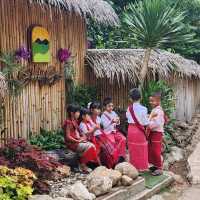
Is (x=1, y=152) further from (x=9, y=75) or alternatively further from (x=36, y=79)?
(x=36, y=79)

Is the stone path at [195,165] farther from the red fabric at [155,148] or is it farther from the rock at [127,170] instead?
the rock at [127,170]

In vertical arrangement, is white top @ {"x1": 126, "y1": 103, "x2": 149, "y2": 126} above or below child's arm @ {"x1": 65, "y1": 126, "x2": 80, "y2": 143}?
above

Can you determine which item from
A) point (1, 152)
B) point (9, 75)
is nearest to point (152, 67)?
point (9, 75)

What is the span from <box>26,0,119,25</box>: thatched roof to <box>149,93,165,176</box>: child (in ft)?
7.57

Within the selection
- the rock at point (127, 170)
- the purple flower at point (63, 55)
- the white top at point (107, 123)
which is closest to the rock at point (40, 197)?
the rock at point (127, 170)

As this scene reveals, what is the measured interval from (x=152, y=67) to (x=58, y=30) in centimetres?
289

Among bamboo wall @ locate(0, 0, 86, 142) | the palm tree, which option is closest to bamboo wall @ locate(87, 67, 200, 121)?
bamboo wall @ locate(0, 0, 86, 142)

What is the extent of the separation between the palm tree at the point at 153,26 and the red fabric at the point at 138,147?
102 inches

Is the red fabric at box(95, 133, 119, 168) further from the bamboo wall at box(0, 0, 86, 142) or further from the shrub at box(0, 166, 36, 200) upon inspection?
the shrub at box(0, 166, 36, 200)

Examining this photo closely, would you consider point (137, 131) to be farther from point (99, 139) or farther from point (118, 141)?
point (99, 139)

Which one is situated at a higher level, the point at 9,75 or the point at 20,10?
the point at 20,10

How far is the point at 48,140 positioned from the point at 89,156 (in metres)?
1.23

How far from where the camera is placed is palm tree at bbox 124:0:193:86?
32.9 ft

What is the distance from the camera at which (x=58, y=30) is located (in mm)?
8820
